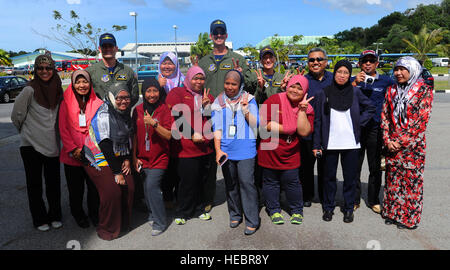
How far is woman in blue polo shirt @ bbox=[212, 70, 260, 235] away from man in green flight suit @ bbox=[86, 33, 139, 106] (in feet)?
4.03

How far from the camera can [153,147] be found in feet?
11.0

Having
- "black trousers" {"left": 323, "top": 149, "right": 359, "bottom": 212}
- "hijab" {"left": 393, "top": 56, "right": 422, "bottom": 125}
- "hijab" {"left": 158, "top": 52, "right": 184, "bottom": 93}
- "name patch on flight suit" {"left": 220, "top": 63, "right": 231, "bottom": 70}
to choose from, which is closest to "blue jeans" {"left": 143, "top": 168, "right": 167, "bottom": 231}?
"hijab" {"left": 158, "top": 52, "right": 184, "bottom": 93}

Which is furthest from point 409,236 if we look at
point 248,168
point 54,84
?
point 54,84

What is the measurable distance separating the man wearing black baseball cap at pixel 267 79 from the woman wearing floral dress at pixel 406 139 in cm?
127

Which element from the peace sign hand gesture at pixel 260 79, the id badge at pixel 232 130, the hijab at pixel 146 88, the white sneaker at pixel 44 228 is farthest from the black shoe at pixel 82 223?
the peace sign hand gesture at pixel 260 79

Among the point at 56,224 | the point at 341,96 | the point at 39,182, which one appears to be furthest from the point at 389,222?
the point at 39,182

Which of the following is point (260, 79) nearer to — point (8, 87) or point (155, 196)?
point (155, 196)

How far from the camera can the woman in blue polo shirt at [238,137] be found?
3256 mm

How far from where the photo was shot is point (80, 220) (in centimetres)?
349

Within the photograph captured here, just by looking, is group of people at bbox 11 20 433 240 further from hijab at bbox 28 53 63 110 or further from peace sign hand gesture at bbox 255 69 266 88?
peace sign hand gesture at bbox 255 69 266 88

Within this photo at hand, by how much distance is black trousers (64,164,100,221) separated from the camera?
340 cm

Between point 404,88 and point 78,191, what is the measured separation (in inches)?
146

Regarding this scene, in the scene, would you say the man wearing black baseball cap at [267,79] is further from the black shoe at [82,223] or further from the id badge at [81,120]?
the black shoe at [82,223]
